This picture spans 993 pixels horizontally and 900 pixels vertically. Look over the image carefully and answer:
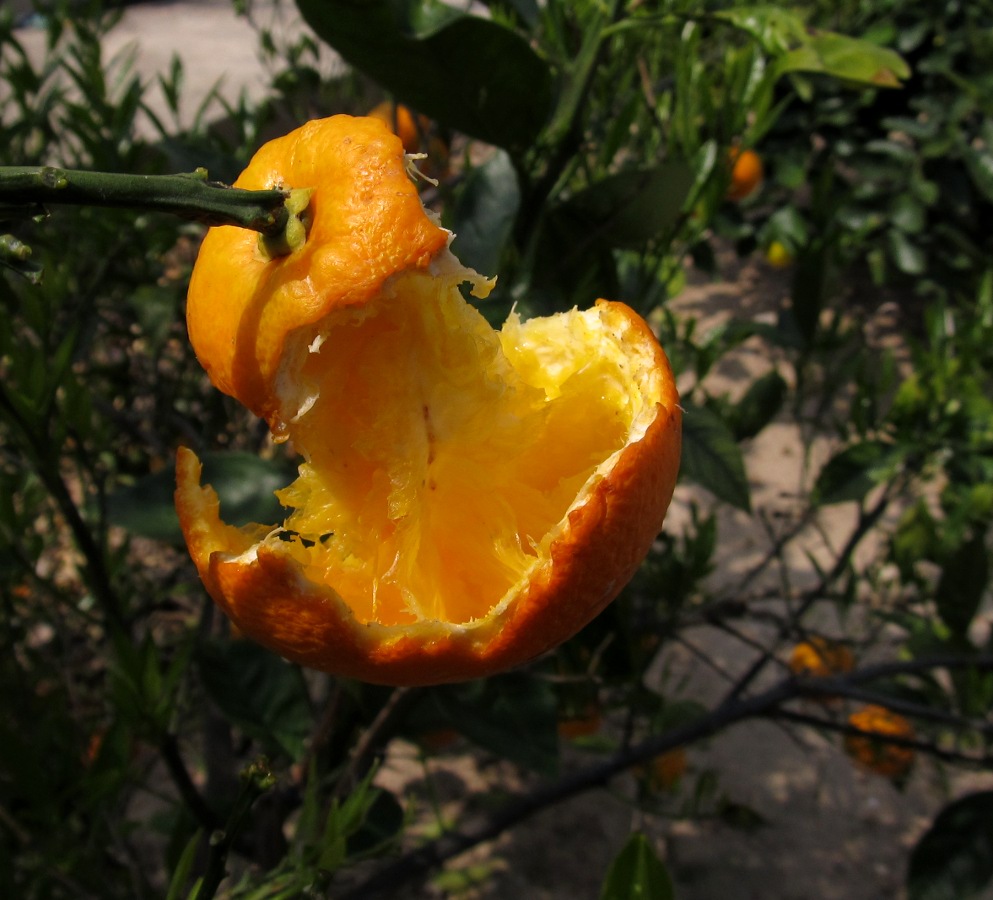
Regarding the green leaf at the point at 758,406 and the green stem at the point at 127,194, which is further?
the green leaf at the point at 758,406

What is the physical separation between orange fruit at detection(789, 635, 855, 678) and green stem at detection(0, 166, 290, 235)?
938mm

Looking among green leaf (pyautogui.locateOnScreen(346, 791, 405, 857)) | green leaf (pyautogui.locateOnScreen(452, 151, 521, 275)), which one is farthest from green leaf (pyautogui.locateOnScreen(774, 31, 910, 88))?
green leaf (pyautogui.locateOnScreen(346, 791, 405, 857))

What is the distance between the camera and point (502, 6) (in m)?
0.94

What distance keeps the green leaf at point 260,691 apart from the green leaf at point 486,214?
0.39m

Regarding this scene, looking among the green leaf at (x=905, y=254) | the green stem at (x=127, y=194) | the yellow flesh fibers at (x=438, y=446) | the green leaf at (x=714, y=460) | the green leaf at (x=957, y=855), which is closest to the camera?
the green stem at (x=127, y=194)

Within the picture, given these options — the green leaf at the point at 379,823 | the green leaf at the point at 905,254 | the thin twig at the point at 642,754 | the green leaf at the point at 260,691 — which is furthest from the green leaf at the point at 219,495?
the green leaf at the point at 905,254

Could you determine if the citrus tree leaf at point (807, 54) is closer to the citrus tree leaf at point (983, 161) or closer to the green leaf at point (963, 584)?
the green leaf at point (963, 584)

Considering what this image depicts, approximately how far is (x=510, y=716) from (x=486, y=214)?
0.44m

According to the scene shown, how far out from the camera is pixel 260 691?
33.1 inches

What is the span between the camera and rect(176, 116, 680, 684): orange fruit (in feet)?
1.42

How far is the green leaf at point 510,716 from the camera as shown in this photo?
0.76 m

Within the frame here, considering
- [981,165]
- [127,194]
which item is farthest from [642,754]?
[981,165]

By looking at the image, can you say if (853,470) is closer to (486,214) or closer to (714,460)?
(714,460)

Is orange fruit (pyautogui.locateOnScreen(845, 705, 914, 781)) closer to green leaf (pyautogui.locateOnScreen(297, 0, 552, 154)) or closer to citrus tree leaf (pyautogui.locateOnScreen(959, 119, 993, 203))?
green leaf (pyautogui.locateOnScreen(297, 0, 552, 154))
